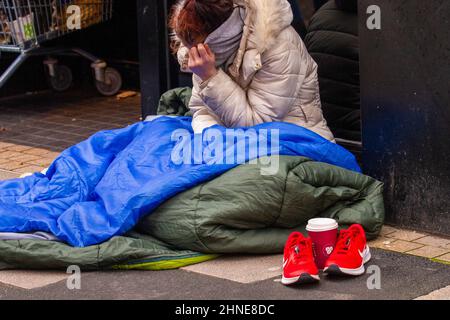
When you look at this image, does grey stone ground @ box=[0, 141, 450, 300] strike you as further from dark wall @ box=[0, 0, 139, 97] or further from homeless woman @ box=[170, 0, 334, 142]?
dark wall @ box=[0, 0, 139, 97]

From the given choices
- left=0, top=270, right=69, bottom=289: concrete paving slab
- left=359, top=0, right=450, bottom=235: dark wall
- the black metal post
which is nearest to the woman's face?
left=359, top=0, right=450, bottom=235: dark wall

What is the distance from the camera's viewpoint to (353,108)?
5.62m

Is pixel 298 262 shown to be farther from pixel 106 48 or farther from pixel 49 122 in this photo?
pixel 106 48

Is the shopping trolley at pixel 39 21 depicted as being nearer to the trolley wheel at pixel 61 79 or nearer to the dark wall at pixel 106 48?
the dark wall at pixel 106 48

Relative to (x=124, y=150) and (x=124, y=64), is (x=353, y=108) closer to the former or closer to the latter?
(x=124, y=150)

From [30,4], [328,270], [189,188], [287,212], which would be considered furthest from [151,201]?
[30,4]

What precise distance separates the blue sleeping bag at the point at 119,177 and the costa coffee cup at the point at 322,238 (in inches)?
19.9

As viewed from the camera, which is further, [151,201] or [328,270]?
[151,201]

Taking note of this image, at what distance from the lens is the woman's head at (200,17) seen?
4703mm

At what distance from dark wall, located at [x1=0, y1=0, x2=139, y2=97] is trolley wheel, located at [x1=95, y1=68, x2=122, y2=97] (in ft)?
0.57

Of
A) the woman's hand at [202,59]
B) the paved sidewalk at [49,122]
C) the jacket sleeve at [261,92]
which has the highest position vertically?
the woman's hand at [202,59]

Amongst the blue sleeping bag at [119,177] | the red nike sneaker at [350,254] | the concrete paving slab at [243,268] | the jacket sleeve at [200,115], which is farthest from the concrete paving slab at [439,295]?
the jacket sleeve at [200,115]

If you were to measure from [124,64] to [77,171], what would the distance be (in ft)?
13.2

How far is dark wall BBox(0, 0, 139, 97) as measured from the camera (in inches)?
352
